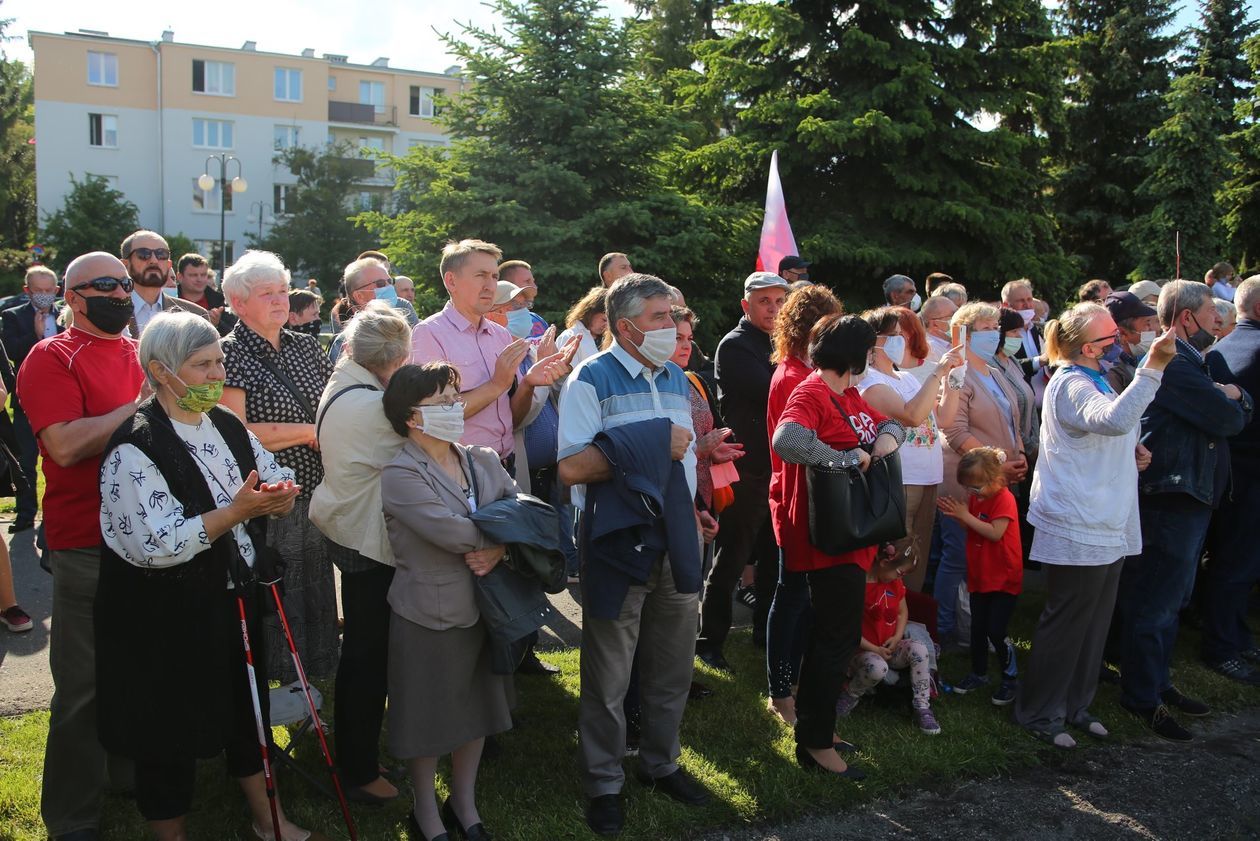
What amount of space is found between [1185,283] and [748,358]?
245 centimetres

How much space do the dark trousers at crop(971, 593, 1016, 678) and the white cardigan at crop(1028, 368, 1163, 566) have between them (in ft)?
2.24

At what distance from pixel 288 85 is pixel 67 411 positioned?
5502 centimetres

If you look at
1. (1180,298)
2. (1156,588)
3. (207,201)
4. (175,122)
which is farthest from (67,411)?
(175,122)

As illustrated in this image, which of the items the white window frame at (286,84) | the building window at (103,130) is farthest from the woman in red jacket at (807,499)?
the white window frame at (286,84)

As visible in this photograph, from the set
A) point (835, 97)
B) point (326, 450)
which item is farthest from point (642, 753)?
point (835, 97)

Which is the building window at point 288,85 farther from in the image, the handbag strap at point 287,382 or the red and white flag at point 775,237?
the handbag strap at point 287,382

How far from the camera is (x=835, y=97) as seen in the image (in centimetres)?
1830

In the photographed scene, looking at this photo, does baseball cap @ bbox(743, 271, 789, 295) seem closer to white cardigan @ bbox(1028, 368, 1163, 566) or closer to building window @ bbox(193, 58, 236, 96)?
white cardigan @ bbox(1028, 368, 1163, 566)

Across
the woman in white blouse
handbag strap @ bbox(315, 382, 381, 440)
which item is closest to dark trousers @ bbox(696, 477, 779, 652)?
handbag strap @ bbox(315, 382, 381, 440)

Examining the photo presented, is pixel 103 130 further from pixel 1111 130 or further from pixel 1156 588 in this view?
pixel 1156 588

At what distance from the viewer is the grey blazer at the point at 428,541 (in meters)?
3.67

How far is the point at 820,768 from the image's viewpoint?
451 cm

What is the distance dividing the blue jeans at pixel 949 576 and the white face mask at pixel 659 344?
10.2 ft

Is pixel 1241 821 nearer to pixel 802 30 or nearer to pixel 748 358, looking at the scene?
pixel 748 358
